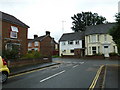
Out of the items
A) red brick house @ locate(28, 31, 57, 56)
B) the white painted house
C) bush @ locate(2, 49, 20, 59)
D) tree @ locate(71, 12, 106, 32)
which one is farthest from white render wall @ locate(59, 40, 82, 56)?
bush @ locate(2, 49, 20, 59)

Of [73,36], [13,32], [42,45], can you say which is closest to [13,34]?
[13,32]

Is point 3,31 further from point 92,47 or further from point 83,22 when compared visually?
point 83,22

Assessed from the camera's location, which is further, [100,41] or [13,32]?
[100,41]

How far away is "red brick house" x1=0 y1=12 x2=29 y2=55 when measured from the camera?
68.6 feet

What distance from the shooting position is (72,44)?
4831cm

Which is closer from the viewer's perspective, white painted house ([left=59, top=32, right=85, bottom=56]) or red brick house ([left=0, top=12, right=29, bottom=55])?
red brick house ([left=0, top=12, right=29, bottom=55])

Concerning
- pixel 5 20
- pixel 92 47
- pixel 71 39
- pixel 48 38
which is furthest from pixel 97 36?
pixel 5 20

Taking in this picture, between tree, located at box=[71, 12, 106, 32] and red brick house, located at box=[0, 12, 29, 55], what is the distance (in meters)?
47.9

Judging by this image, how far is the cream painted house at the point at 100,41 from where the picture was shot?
130 ft

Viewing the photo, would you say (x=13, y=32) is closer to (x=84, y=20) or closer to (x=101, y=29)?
(x=101, y=29)

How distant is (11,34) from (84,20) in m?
54.3

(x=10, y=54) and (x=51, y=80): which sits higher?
(x=10, y=54)

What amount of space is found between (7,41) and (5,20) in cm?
313

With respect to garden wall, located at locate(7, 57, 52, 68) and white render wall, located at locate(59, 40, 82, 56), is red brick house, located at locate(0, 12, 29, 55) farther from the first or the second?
white render wall, located at locate(59, 40, 82, 56)
